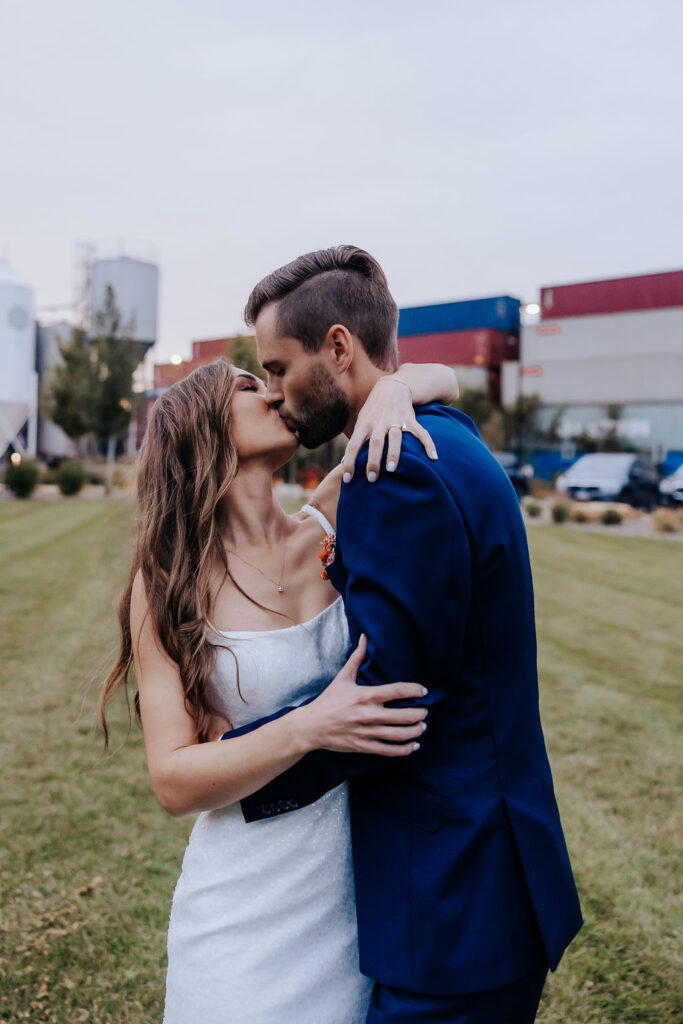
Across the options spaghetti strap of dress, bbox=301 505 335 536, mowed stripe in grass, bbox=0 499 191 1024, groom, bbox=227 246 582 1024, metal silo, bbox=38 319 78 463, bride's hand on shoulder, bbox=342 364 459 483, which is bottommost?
mowed stripe in grass, bbox=0 499 191 1024

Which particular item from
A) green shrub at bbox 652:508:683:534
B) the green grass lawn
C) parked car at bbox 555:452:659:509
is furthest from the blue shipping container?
the green grass lawn

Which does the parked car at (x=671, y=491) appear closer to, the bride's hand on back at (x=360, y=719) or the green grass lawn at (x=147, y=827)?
the green grass lawn at (x=147, y=827)

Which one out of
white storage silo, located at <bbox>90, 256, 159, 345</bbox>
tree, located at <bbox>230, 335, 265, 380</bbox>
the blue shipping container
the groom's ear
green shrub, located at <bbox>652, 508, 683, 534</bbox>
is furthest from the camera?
the blue shipping container

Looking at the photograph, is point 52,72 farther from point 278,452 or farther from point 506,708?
point 506,708

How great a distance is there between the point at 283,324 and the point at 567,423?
44.5m

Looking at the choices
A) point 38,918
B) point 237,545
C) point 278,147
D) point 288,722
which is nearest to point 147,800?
point 38,918

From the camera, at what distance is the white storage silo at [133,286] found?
52344 mm

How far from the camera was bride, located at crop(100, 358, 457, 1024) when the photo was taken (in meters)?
1.69

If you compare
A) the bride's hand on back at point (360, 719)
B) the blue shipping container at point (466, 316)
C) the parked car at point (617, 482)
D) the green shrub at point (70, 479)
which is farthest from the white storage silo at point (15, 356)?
the bride's hand on back at point (360, 719)

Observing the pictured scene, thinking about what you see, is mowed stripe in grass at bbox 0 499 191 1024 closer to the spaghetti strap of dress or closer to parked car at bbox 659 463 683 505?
the spaghetti strap of dress

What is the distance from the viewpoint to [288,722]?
158 centimetres

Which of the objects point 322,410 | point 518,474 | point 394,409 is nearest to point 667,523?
point 518,474

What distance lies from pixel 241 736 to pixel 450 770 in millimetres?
424

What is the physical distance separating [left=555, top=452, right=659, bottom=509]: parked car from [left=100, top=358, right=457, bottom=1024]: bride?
87.6 ft
